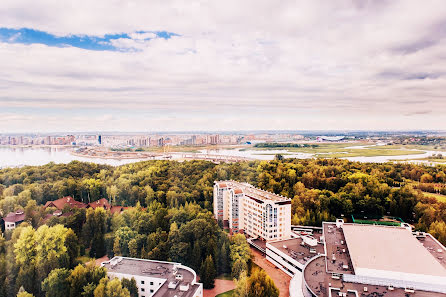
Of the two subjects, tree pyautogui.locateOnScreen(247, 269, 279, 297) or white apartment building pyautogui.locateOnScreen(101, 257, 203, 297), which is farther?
tree pyautogui.locateOnScreen(247, 269, 279, 297)

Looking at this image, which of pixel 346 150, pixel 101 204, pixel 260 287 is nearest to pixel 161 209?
pixel 101 204

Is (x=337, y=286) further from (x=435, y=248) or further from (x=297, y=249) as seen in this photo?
(x=435, y=248)

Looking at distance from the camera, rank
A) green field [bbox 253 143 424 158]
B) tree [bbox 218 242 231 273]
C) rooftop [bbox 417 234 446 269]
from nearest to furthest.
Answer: rooftop [bbox 417 234 446 269], tree [bbox 218 242 231 273], green field [bbox 253 143 424 158]

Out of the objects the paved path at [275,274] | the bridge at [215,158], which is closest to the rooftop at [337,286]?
the paved path at [275,274]

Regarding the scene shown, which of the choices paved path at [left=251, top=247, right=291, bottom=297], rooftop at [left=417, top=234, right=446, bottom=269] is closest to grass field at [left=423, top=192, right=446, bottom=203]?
rooftop at [left=417, top=234, right=446, bottom=269]

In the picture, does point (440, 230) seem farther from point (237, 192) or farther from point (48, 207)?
point (48, 207)

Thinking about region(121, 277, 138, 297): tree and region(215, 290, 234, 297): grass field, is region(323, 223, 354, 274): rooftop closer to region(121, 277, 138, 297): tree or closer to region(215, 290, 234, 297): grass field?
region(215, 290, 234, 297): grass field

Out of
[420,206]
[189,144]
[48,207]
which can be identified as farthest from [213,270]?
[189,144]

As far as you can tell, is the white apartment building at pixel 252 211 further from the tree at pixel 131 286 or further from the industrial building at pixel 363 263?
the tree at pixel 131 286
